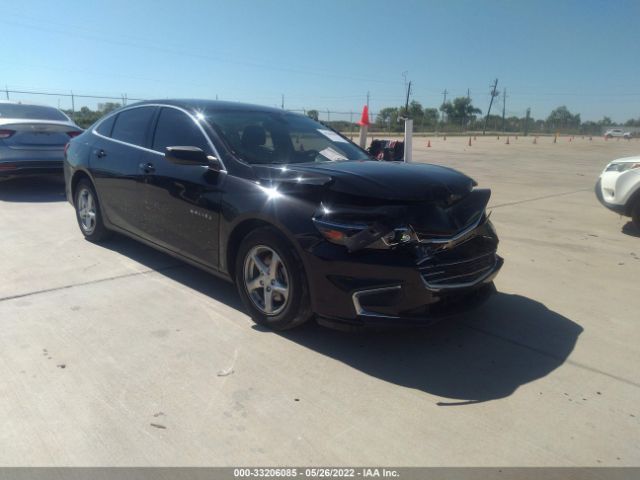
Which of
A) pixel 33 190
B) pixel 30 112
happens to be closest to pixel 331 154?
pixel 33 190

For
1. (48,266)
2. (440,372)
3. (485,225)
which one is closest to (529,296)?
(485,225)

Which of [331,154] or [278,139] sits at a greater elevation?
[278,139]

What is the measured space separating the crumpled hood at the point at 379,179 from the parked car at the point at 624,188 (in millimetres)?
3932

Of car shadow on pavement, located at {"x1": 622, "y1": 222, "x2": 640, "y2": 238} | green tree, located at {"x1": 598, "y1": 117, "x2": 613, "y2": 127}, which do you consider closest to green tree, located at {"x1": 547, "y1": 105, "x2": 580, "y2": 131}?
green tree, located at {"x1": 598, "y1": 117, "x2": 613, "y2": 127}

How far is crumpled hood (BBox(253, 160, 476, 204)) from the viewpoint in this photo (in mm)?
3328

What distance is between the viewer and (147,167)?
4.65m

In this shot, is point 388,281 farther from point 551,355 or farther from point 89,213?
point 89,213

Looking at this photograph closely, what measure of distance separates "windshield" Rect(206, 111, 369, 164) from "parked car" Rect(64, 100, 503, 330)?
0.05ft

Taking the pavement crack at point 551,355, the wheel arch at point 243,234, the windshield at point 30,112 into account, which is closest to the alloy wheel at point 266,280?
the wheel arch at point 243,234

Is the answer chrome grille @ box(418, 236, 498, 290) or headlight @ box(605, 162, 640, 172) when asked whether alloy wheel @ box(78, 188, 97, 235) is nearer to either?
chrome grille @ box(418, 236, 498, 290)

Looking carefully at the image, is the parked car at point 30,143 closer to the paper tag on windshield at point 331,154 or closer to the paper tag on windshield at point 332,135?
the paper tag on windshield at point 332,135

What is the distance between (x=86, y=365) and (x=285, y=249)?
1.40 meters

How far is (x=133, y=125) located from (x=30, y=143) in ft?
14.0

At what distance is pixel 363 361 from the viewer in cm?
333
